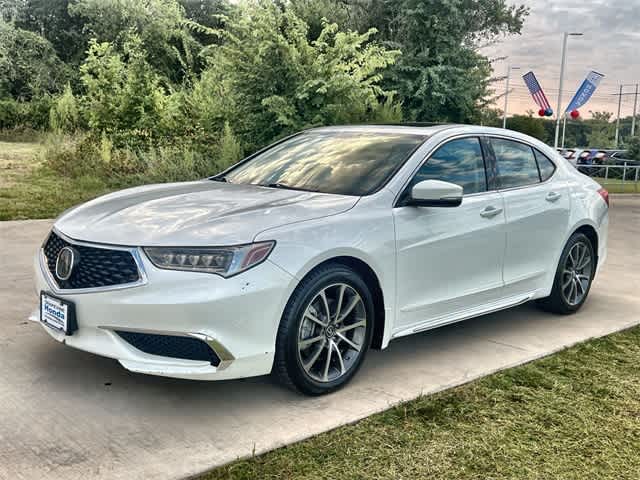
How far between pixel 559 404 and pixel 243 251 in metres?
2.07

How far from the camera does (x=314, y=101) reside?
1322cm

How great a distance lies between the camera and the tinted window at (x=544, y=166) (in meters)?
5.79

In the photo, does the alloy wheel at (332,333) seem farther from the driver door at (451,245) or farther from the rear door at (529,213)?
the rear door at (529,213)

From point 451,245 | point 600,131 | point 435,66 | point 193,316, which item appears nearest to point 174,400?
point 193,316

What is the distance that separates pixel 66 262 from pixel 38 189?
31.6ft

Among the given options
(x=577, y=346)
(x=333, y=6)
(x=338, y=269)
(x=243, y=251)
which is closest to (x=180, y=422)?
(x=243, y=251)

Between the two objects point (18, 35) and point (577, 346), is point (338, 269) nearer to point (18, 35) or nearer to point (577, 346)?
point (577, 346)

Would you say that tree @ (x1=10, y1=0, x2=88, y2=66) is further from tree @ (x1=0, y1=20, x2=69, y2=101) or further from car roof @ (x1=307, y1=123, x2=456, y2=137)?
car roof @ (x1=307, y1=123, x2=456, y2=137)

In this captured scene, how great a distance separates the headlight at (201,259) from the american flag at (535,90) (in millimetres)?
32941

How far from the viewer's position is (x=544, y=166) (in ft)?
19.2

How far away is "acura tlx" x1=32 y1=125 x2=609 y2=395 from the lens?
356cm

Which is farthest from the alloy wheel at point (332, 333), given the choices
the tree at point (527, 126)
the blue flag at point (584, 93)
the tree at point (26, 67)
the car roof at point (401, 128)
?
the tree at point (527, 126)

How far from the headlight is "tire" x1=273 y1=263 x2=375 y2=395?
0.40 metres

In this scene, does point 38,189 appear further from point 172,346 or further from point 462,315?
point 172,346
